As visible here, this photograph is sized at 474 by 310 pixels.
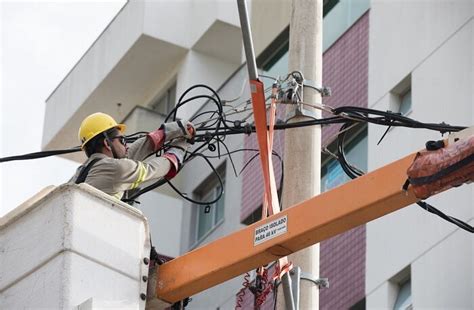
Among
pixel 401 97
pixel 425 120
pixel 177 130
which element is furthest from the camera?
pixel 401 97

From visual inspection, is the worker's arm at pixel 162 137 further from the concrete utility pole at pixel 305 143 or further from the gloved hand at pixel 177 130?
the concrete utility pole at pixel 305 143

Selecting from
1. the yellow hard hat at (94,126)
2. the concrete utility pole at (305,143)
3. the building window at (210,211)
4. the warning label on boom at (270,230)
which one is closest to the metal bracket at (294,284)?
the concrete utility pole at (305,143)

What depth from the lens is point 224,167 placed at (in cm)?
3088

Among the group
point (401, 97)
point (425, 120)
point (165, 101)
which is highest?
point (165, 101)

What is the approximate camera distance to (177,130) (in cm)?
1323

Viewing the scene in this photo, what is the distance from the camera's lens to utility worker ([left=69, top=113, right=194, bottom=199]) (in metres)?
12.5

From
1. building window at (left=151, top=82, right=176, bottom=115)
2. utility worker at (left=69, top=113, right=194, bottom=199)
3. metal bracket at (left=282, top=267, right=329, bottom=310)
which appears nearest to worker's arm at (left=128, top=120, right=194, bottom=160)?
utility worker at (left=69, top=113, right=194, bottom=199)

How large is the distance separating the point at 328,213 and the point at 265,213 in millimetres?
1079

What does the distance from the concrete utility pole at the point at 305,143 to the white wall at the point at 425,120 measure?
759 centimetres

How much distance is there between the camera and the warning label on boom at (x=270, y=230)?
11789 millimetres

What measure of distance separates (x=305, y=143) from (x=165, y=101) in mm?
22495

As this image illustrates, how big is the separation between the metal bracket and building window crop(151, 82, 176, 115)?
2246cm

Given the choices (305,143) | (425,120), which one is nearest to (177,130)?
(305,143)

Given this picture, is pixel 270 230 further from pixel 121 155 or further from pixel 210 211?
pixel 210 211
